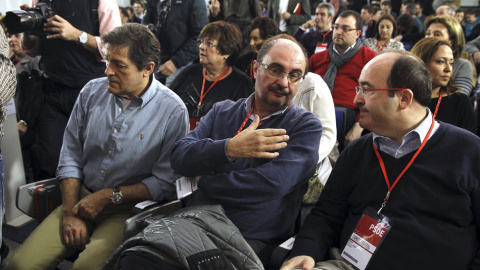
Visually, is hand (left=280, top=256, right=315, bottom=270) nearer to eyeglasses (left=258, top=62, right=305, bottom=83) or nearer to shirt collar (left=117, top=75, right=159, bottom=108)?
eyeglasses (left=258, top=62, right=305, bottom=83)

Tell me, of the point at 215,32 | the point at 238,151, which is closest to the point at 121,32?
the point at 238,151

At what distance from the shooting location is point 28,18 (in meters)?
2.40

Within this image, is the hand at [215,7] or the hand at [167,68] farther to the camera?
the hand at [215,7]

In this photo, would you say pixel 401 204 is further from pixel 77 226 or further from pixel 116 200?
pixel 77 226

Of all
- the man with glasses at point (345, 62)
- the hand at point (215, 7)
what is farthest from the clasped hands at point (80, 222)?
the hand at point (215, 7)

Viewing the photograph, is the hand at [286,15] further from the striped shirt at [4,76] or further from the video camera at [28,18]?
the striped shirt at [4,76]

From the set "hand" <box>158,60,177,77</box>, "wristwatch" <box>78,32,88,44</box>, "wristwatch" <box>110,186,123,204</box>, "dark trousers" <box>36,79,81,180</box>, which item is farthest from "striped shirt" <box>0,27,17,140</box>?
"hand" <box>158,60,177,77</box>

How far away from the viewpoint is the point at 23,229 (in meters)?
2.91

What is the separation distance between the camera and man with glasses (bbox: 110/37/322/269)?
1.58 metres

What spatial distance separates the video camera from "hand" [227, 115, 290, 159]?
1.57 metres

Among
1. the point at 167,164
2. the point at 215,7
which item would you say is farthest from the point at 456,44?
the point at 215,7

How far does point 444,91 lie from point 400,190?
144 centimetres

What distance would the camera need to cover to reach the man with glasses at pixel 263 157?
1584mm

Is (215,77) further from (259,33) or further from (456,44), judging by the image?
(456,44)
